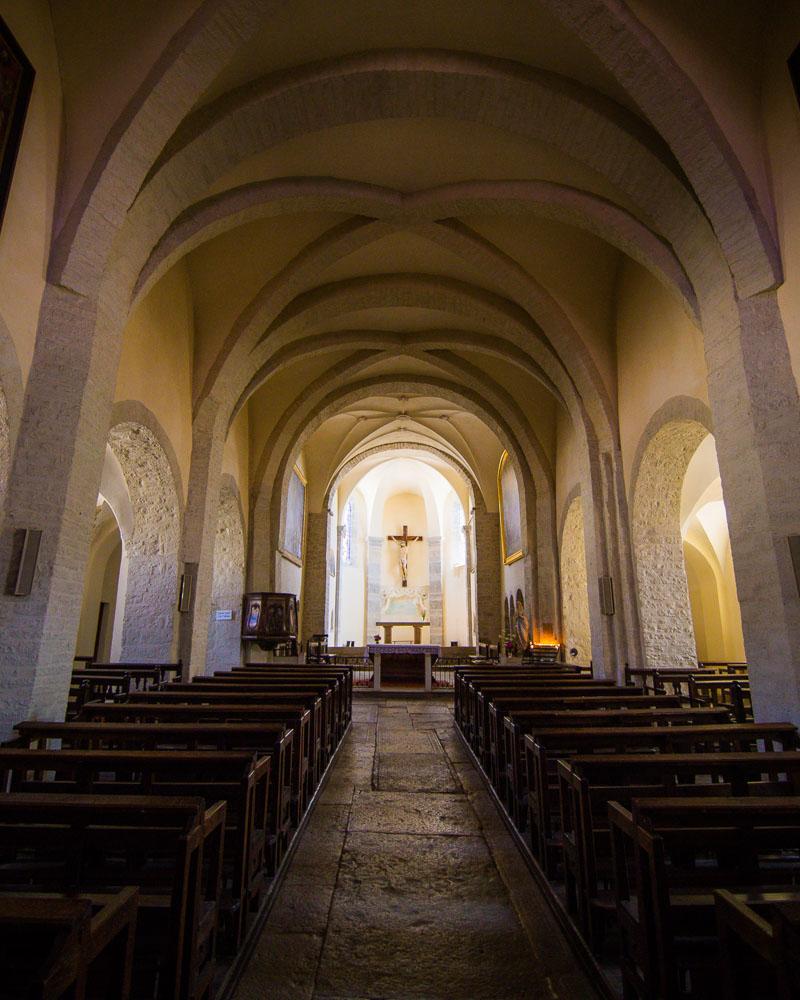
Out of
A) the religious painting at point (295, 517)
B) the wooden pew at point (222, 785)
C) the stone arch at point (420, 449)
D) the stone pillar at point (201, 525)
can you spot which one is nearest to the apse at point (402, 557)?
the stone arch at point (420, 449)

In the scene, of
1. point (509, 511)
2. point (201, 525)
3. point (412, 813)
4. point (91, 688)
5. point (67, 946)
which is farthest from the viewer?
point (509, 511)

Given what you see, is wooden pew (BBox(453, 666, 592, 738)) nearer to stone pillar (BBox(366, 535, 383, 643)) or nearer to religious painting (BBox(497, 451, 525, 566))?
religious painting (BBox(497, 451, 525, 566))

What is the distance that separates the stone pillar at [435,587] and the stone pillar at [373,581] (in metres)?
2.32

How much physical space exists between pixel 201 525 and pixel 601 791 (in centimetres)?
695

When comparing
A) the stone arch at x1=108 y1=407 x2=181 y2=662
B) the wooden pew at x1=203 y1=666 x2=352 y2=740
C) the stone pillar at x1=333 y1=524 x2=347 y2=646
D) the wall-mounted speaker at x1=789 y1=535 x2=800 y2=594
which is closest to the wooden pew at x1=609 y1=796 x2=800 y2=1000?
the wall-mounted speaker at x1=789 y1=535 x2=800 y2=594

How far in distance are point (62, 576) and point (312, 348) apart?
23.6ft

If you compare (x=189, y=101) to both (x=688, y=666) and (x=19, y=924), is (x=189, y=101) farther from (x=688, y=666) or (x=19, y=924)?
(x=688, y=666)

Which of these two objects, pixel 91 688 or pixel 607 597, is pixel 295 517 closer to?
pixel 607 597

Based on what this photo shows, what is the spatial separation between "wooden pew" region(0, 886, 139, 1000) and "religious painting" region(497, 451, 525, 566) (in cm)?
1197

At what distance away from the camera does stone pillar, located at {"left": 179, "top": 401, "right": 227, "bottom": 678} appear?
8242 mm

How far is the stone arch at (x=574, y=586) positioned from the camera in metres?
11.1

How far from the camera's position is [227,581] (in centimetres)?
1174

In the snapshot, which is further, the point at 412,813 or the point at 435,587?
the point at 435,587

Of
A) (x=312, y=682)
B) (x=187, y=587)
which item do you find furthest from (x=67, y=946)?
(x=187, y=587)
